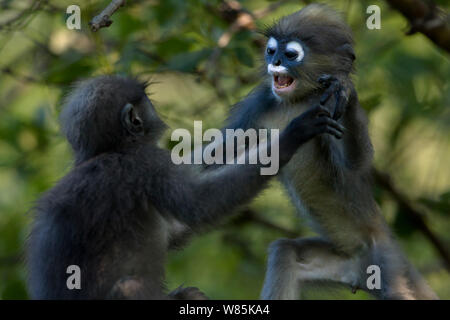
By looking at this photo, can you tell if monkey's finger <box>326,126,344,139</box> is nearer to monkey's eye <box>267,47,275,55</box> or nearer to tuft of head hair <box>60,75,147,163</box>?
monkey's eye <box>267,47,275,55</box>

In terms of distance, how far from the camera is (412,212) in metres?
7.62

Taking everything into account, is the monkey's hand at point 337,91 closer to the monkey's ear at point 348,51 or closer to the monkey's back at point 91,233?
the monkey's ear at point 348,51

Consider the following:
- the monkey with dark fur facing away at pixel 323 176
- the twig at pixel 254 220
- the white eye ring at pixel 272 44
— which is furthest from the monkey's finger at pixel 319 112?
the twig at pixel 254 220

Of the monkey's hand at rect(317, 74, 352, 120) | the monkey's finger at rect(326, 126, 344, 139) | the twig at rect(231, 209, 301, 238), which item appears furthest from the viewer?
the twig at rect(231, 209, 301, 238)

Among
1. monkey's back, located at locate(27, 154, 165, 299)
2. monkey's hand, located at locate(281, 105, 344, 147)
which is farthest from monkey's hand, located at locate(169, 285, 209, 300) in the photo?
monkey's hand, located at locate(281, 105, 344, 147)

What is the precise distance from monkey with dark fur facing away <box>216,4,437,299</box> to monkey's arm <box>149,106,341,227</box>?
67cm

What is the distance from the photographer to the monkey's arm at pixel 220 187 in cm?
474

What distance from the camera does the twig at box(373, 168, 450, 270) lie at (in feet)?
24.9

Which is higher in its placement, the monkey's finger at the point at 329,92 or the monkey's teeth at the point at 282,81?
the monkey's teeth at the point at 282,81

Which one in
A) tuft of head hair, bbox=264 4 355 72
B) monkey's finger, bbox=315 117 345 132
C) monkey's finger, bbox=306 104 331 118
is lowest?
monkey's finger, bbox=315 117 345 132

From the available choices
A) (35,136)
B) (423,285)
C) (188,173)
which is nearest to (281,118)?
(188,173)

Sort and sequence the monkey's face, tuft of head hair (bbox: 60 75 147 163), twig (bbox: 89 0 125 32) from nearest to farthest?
twig (bbox: 89 0 125 32), tuft of head hair (bbox: 60 75 147 163), the monkey's face

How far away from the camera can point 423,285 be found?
5.78 meters
